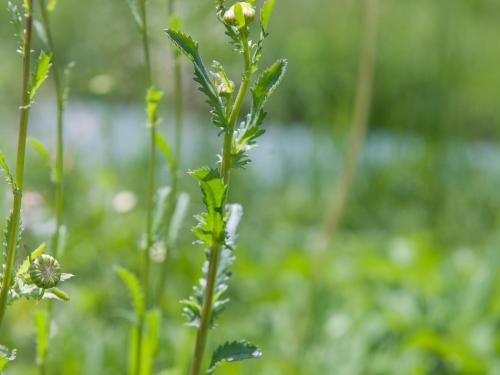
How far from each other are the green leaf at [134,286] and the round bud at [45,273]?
19 centimetres

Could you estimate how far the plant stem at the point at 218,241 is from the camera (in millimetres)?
424

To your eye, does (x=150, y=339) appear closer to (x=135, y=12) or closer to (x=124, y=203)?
(x=135, y=12)

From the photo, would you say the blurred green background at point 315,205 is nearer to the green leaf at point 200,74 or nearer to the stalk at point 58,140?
the stalk at point 58,140

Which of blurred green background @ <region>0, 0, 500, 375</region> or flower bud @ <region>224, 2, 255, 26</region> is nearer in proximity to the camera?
flower bud @ <region>224, 2, 255, 26</region>

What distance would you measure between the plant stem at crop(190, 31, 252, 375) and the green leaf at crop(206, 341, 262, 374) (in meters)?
0.01

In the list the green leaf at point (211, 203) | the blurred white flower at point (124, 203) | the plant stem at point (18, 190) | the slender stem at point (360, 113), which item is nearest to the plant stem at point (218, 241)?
the green leaf at point (211, 203)

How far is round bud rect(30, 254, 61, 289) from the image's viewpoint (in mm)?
420

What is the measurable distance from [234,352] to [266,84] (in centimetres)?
16

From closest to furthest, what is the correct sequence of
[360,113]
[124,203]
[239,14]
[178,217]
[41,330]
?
1. [239,14]
2. [41,330]
3. [178,217]
4. [360,113]
5. [124,203]

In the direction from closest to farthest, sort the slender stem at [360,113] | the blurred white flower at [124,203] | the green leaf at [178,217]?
1. the green leaf at [178,217]
2. the slender stem at [360,113]
3. the blurred white flower at [124,203]

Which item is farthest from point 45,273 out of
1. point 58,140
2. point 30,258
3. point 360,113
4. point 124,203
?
point 124,203

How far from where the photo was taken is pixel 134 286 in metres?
0.63

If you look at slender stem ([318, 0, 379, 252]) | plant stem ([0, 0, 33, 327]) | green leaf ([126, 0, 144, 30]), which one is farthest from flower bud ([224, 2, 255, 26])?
slender stem ([318, 0, 379, 252])

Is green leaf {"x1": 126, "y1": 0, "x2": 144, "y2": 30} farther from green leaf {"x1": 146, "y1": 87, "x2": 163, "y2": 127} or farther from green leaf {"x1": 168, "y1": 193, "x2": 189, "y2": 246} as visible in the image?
green leaf {"x1": 168, "y1": 193, "x2": 189, "y2": 246}
